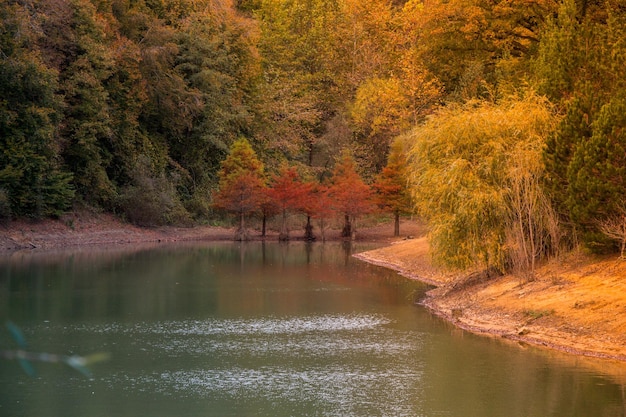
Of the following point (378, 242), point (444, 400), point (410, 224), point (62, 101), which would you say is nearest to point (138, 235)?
point (62, 101)

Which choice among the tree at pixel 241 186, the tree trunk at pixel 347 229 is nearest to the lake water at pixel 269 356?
the tree at pixel 241 186

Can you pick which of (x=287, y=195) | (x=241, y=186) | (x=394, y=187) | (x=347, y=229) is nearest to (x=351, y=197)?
(x=394, y=187)

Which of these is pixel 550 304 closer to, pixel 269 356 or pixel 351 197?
pixel 269 356

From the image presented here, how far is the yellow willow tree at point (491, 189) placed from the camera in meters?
25.7

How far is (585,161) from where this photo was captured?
22.3 meters

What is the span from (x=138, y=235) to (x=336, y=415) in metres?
41.8

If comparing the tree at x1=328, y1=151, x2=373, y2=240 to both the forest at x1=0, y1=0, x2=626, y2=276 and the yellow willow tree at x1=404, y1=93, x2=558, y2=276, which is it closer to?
the forest at x1=0, y1=0, x2=626, y2=276

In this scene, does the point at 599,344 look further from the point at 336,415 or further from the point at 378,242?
the point at 378,242

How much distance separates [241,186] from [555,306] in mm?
34822

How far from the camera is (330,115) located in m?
76.6

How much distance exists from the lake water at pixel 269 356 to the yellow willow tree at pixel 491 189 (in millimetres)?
2762

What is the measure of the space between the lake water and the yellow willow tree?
9.06 feet

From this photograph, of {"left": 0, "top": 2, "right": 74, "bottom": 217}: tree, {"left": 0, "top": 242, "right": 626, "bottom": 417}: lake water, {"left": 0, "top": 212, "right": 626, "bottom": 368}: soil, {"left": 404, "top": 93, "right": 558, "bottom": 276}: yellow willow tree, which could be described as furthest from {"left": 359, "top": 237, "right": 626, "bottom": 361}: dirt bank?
{"left": 0, "top": 2, "right": 74, "bottom": 217}: tree

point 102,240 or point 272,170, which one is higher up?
point 272,170
